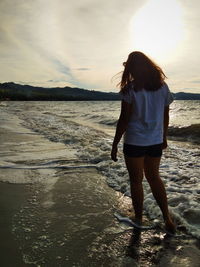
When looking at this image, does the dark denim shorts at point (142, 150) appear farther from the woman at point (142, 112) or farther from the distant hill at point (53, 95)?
the distant hill at point (53, 95)

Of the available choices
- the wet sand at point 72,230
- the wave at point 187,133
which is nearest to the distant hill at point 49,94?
the wave at point 187,133

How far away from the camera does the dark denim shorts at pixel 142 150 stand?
140 inches

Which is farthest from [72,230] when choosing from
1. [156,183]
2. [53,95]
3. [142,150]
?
[53,95]

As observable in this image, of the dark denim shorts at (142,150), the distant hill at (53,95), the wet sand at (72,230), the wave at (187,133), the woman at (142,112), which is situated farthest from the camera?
the distant hill at (53,95)

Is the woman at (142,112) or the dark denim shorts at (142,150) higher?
the woman at (142,112)

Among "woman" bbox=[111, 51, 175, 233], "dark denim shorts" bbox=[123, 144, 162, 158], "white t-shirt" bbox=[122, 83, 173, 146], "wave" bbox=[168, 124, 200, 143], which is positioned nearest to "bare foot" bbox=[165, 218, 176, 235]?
"woman" bbox=[111, 51, 175, 233]

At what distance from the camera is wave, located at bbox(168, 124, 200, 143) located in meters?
14.8

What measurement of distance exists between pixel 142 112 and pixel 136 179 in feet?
2.86

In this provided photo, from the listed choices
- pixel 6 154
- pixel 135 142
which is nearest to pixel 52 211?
pixel 135 142

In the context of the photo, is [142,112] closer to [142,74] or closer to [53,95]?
[142,74]

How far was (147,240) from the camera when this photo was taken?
11.3ft

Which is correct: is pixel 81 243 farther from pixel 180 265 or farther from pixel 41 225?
pixel 180 265

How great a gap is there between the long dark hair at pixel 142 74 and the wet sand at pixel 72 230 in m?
1.75

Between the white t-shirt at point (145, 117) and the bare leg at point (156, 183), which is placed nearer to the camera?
the white t-shirt at point (145, 117)
